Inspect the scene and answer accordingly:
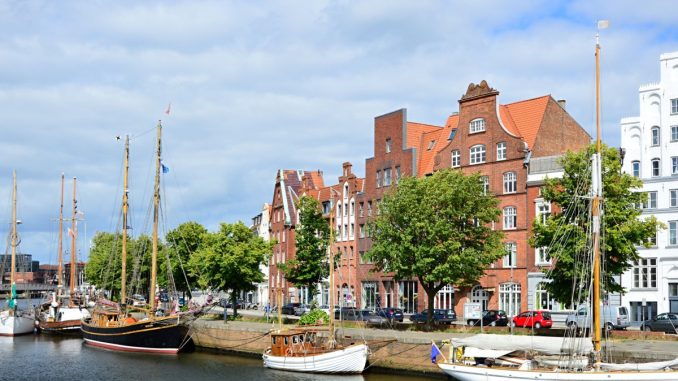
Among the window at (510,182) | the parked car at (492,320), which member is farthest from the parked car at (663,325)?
the window at (510,182)

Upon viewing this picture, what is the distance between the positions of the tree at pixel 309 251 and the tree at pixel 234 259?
116 inches

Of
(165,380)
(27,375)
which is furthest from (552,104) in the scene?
(27,375)

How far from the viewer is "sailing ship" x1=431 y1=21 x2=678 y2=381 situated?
115ft

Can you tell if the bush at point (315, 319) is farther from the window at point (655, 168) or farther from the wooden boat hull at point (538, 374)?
the window at point (655, 168)

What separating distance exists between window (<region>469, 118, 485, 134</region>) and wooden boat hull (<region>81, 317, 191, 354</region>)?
113ft

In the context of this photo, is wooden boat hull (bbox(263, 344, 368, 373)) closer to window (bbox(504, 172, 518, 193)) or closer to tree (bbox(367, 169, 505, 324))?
tree (bbox(367, 169, 505, 324))

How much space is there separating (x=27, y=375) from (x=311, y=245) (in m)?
34.3

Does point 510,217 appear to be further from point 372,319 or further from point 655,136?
point 372,319

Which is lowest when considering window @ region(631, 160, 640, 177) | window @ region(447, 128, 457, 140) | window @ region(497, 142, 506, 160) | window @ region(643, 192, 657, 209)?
window @ region(643, 192, 657, 209)

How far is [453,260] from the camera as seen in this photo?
54.8 meters

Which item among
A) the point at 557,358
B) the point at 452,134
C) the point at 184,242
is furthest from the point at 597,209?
the point at 184,242

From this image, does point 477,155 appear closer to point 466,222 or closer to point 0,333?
point 466,222

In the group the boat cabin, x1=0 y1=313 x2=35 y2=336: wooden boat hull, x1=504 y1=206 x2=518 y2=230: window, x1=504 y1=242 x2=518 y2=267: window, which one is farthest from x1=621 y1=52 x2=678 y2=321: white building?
x1=0 y1=313 x2=35 y2=336: wooden boat hull

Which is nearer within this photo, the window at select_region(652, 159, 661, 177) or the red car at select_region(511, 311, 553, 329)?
the red car at select_region(511, 311, 553, 329)
